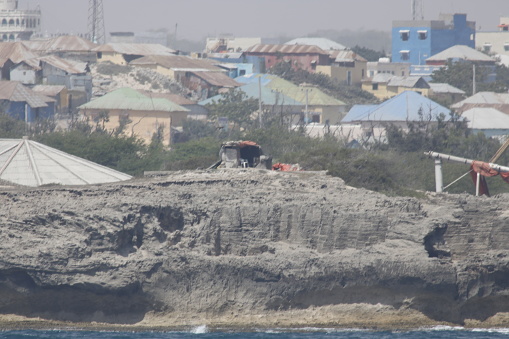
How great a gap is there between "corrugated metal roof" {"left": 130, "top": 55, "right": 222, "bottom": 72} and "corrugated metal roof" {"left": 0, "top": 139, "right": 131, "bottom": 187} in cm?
4422

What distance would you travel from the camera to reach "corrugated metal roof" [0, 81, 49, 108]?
5934 cm

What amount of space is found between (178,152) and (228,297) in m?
20.6

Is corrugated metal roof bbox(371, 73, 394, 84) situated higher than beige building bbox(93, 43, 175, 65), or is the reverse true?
beige building bbox(93, 43, 175, 65)

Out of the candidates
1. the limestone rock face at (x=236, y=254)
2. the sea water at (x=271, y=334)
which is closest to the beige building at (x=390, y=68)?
the limestone rock face at (x=236, y=254)

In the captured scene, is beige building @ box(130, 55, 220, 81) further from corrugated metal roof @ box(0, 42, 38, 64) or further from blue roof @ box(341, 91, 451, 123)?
blue roof @ box(341, 91, 451, 123)

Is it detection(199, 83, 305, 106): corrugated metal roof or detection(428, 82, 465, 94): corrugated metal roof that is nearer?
detection(199, 83, 305, 106): corrugated metal roof

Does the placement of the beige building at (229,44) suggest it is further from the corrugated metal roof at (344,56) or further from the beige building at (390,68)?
the beige building at (390,68)

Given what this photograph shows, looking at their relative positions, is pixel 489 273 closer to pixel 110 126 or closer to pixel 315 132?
pixel 315 132

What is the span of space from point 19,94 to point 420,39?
4649 cm

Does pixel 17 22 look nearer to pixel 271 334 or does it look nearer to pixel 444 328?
pixel 271 334

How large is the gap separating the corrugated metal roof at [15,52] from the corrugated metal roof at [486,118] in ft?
89.1

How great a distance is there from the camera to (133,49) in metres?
82.7

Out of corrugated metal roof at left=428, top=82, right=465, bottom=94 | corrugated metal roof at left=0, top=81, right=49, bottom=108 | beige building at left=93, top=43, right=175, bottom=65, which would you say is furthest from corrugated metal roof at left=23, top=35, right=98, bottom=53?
corrugated metal roof at left=428, top=82, right=465, bottom=94

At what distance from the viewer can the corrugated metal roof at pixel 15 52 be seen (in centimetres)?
7109
